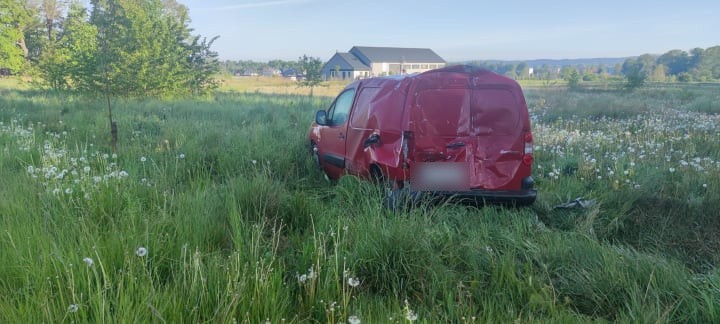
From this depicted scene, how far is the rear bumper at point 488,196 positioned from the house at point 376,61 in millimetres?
74124

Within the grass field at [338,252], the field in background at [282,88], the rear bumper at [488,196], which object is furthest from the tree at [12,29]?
the rear bumper at [488,196]

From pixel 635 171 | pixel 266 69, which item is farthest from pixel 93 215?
pixel 266 69

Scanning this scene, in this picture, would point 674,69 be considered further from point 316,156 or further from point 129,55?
point 316,156

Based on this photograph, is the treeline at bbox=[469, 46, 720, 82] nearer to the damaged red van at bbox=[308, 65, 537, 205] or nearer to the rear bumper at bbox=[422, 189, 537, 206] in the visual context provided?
the damaged red van at bbox=[308, 65, 537, 205]

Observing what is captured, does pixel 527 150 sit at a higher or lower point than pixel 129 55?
lower

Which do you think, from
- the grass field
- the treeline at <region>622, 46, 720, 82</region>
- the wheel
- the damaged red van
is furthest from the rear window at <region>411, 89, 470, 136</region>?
the treeline at <region>622, 46, 720, 82</region>

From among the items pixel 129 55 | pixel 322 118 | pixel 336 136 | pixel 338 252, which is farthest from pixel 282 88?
pixel 338 252

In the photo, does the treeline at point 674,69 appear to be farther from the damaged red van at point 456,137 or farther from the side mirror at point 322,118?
the damaged red van at point 456,137

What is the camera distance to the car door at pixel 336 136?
607 centimetres

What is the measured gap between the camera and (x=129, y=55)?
62.5 ft

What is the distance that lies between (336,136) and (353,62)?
7864 cm

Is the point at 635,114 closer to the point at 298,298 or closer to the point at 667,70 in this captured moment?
the point at 298,298

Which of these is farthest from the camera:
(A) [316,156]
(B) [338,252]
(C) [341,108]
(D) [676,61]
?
(D) [676,61]

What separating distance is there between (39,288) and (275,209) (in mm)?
2076
